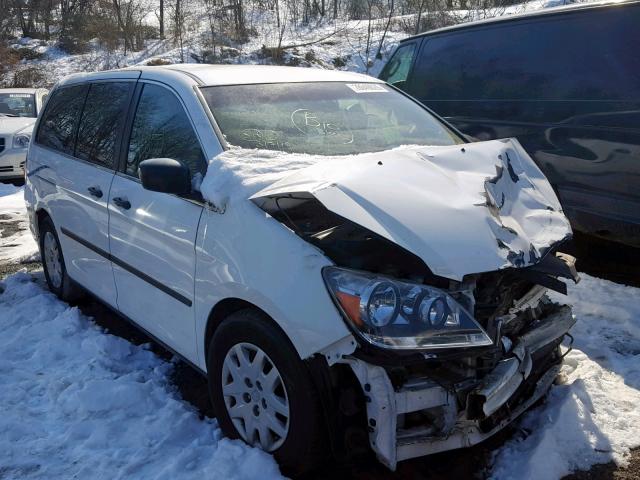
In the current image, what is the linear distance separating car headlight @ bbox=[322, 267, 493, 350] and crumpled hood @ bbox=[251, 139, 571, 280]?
129 millimetres

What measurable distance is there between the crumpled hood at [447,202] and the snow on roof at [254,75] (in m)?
0.88

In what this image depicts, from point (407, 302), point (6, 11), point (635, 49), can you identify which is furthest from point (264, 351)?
point (6, 11)

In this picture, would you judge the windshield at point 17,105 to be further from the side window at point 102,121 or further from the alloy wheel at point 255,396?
the alloy wheel at point 255,396

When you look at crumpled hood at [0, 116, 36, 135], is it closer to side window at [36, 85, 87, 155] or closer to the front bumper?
the front bumper

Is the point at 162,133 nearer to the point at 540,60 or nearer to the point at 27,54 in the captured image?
the point at 540,60

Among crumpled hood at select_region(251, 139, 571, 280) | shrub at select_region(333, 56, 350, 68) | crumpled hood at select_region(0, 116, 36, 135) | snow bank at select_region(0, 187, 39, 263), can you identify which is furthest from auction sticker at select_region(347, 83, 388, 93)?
shrub at select_region(333, 56, 350, 68)

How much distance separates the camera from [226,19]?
90.1 feet

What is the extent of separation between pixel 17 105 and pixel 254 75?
9961mm

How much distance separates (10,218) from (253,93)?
5859mm

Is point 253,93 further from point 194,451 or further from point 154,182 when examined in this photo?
point 194,451

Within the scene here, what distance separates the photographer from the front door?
290 centimetres

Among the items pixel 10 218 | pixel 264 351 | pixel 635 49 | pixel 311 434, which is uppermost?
pixel 635 49

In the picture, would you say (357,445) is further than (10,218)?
No

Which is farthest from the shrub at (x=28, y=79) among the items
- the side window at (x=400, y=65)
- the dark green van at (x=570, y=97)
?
the dark green van at (x=570, y=97)
